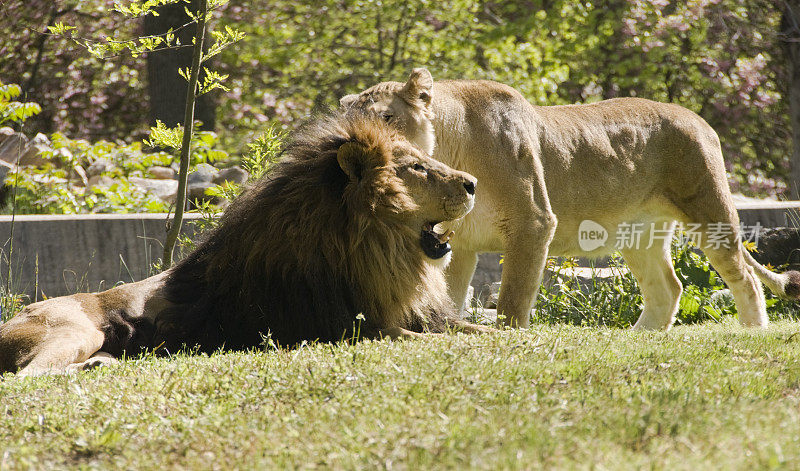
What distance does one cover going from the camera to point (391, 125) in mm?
5770

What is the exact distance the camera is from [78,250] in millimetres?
8125

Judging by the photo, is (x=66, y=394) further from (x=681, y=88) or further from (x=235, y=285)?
(x=681, y=88)

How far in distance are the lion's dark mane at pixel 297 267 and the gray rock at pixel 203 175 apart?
639 cm

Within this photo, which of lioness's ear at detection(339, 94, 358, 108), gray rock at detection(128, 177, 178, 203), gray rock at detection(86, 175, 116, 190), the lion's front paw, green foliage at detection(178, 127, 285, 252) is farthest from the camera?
gray rock at detection(86, 175, 116, 190)

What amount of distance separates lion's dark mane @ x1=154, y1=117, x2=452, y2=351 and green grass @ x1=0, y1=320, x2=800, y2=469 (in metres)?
0.47

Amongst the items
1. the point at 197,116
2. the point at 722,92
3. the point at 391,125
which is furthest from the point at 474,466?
the point at 722,92

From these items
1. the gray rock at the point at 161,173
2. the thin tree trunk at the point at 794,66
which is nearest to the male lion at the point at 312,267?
the gray rock at the point at 161,173

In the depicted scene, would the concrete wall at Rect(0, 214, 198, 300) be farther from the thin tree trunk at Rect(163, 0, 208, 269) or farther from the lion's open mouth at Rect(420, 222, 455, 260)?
the lion's open mouth at Rect(420, 222, 455, 260)

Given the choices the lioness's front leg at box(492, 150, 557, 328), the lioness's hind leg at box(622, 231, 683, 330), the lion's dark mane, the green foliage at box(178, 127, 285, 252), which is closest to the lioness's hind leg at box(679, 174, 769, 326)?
the lioness's hind leg at box(622, 231, 683, 330)

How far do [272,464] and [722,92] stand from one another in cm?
1486

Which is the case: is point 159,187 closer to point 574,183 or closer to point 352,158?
point 574,183

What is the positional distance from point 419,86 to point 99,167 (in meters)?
7.24

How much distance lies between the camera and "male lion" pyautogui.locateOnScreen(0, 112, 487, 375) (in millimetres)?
5062

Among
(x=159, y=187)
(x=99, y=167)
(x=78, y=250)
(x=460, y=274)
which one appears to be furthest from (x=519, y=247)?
(x=99, y=167)
